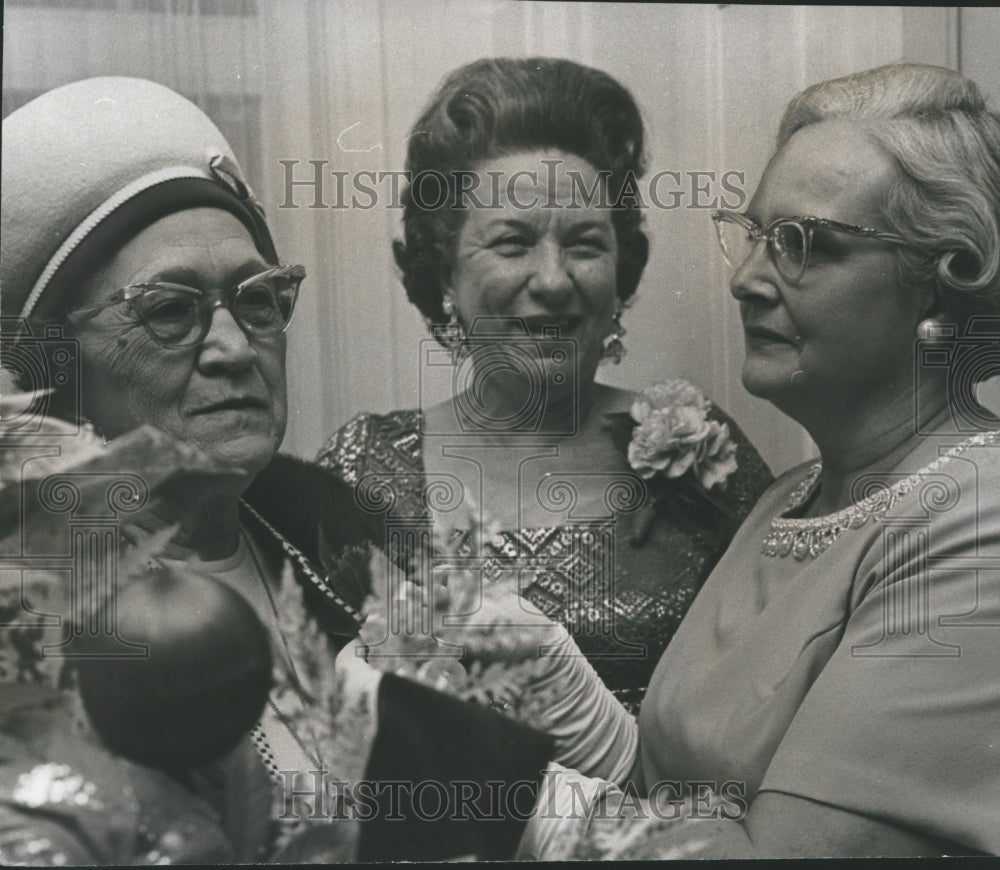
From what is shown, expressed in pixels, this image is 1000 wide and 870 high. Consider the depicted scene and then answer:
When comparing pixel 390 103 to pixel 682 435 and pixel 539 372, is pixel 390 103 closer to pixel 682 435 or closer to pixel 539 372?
pixel 539 372

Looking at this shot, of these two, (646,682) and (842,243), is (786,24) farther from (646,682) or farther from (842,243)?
(646,682)

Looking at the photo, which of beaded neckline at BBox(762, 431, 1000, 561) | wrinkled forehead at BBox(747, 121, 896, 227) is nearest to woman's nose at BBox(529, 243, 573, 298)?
wrinkled forehead at BBox(747, 121, 896, 227)

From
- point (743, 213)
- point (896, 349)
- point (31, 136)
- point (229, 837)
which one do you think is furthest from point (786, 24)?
point (229, 837)

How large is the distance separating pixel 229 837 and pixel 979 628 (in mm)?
1361

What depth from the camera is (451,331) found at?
8.23 feet

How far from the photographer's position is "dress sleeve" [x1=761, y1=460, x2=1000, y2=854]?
236 cm

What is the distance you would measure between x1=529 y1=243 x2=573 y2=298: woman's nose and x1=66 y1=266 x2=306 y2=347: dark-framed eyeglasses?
46 centimetres

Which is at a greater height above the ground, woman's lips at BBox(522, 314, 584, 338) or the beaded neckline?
woman's lips at BBox(522, 314, 584, 338)

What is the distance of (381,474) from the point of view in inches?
98.7

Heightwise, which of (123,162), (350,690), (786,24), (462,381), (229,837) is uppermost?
(786,24)

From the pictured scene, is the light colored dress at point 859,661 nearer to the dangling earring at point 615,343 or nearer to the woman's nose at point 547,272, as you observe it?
the dangling earring at point 615,343

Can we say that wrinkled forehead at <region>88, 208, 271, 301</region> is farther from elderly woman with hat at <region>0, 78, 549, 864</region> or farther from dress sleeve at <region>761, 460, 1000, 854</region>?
dress sleeve at <region>761, 460, 1000, 854</region>

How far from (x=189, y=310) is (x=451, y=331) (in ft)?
1.50

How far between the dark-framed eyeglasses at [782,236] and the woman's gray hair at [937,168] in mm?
59
